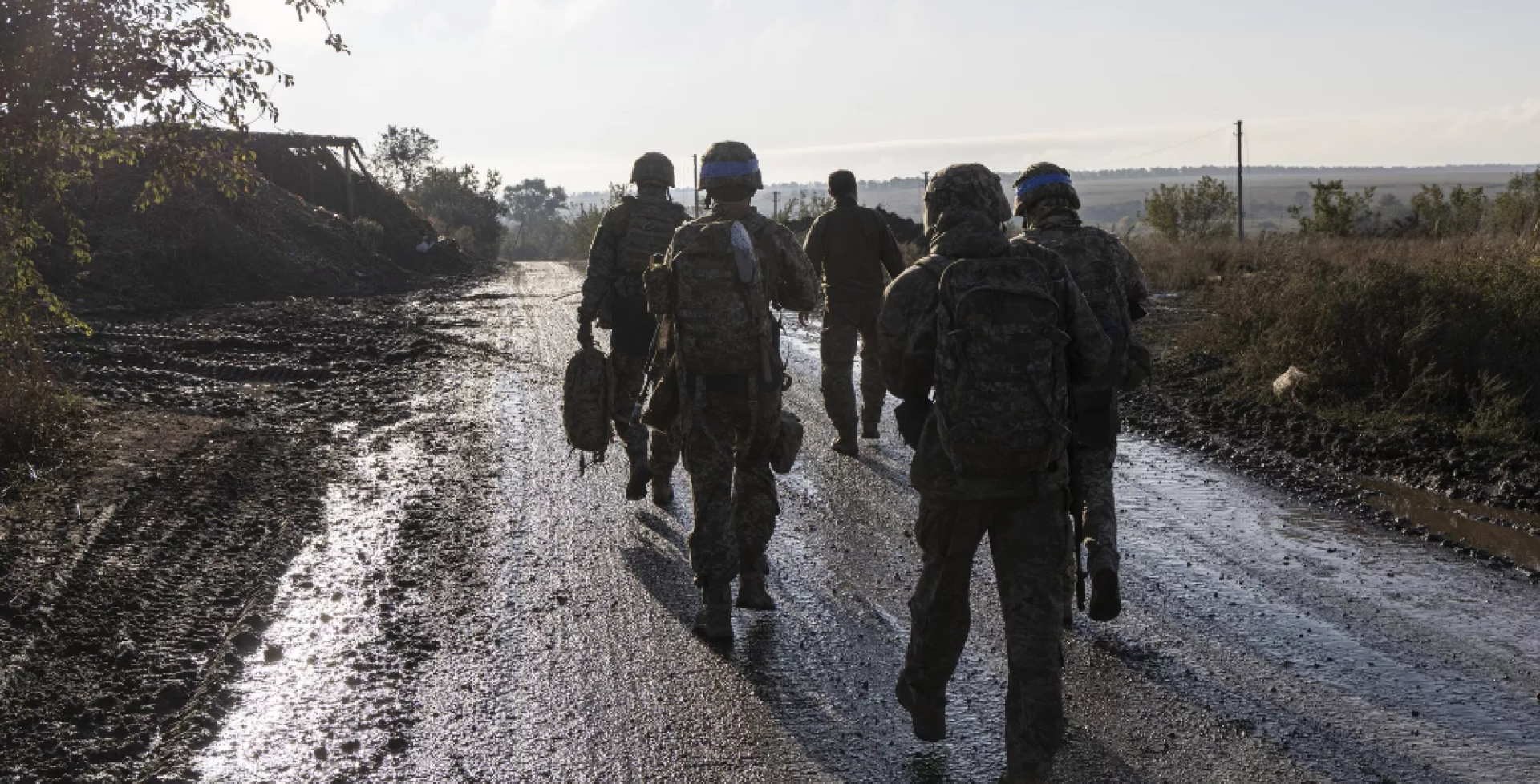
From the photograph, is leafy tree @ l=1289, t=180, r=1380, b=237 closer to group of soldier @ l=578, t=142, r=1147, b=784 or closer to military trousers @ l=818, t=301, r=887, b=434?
military trousers @ l=818, t=301, r=887, b=434

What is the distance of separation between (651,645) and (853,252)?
501 centimetres

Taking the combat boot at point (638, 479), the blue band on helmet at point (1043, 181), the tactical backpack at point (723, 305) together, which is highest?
the blue band on helmet at point (1043, 181)

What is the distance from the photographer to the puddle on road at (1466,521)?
7426 mm

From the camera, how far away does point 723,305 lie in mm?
6125

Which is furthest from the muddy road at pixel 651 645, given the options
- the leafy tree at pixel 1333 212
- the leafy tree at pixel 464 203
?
the leafy tree at pixel 464 203

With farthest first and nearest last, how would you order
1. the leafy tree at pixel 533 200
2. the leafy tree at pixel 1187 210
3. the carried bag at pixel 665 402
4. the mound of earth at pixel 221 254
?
the leafy tree at pixel 533 200
the leafy tree at pixel 1187 210
the mound of earth at pixel 221 254
the carried bag at pixel 665 402

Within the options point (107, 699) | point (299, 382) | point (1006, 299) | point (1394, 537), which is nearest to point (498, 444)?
point (299, 382)

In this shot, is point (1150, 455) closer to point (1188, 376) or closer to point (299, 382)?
point (1188, 376)

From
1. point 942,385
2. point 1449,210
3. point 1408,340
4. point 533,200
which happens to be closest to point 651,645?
point 942,385

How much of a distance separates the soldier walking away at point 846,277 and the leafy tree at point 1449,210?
1919 centimetres

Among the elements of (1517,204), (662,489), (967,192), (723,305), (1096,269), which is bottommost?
(662,489)

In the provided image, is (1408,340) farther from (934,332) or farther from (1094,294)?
(934,332)

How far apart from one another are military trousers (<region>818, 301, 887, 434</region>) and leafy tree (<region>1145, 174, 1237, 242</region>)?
3024cm

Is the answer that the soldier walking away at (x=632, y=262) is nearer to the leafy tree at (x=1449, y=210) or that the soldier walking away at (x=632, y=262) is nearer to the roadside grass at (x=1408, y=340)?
the roadside grass at (x=1408, y=340)
